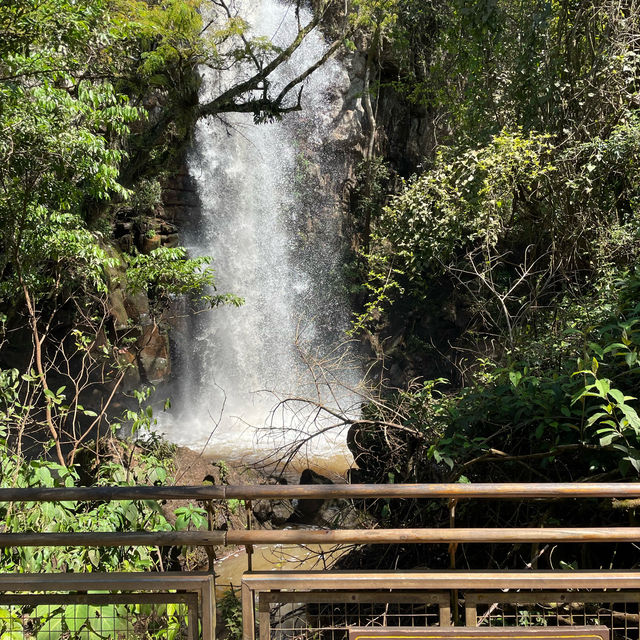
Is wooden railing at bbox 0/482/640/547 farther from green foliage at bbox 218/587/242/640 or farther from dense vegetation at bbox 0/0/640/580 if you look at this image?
green foliage at bbox 218/587/242/640

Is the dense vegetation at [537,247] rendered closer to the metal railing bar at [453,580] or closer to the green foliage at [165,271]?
the metal railing bar at [453,580]

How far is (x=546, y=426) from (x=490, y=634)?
1931 mm

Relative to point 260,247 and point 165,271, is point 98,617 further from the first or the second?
point 260,247

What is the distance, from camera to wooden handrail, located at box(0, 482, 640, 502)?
2246 millimetres

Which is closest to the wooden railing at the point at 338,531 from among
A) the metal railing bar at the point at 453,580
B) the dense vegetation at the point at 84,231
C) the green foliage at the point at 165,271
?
the metal railing bar at the point at 453,580

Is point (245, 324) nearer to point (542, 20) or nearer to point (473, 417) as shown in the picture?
point (542, 20)

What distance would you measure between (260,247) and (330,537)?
536 inches

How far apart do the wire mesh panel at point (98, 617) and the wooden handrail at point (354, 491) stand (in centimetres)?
34

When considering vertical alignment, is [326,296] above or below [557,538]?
above

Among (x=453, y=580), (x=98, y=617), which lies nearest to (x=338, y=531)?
(x=453, y=580)

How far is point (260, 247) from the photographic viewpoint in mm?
15586

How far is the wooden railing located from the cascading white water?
Result: 1115 cm

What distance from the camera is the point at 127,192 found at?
9.01 metres

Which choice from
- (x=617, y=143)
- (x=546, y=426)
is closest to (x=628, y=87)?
(x=617, y=143)
